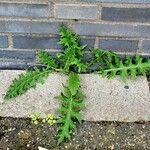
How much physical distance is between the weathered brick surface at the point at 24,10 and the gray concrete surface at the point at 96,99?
45 centimetres

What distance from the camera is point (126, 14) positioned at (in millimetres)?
2555

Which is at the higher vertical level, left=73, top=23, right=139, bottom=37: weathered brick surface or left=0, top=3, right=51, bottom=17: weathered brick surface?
left=0, top=3, right=51, bottom=17: weathered brick surface

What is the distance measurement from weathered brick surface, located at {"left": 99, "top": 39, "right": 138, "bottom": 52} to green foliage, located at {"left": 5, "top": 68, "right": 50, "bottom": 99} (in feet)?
1.41

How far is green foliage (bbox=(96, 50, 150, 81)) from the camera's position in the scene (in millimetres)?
2723

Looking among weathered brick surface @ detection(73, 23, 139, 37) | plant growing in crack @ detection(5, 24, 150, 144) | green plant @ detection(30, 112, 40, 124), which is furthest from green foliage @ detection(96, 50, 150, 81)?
green plant @ detection(30, 112, 40, 124)

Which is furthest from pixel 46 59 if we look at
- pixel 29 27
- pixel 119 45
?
pixel 119 45

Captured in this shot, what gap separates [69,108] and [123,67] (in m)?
0.48

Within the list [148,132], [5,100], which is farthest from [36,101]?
[148,132]

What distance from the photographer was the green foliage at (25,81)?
2.64 m

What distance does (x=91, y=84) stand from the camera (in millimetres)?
2742

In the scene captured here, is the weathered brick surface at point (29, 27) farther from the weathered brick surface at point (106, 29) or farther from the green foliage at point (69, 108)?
the green foliage at point (69, 108)

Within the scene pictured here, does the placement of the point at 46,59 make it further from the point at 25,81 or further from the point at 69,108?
the point at 69,108

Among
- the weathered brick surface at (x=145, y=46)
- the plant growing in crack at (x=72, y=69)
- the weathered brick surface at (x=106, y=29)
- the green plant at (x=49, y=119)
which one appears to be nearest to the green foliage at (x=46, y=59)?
the plant growing in crack at (x=72, y=69)

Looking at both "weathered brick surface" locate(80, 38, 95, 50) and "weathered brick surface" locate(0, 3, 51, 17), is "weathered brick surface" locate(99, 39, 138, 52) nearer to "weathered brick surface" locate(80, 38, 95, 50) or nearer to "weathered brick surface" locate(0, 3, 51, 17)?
"weathered brick surface" locate(80, 38, 95, 50)
